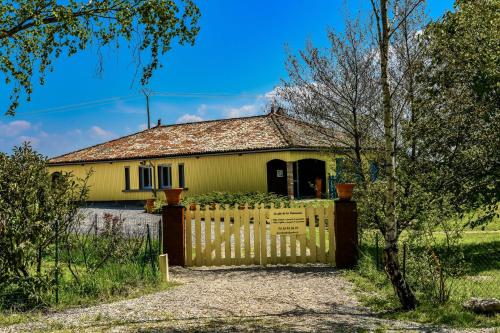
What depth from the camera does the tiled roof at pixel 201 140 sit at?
94.6 feet

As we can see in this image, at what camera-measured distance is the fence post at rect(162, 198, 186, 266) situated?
10.7 metres

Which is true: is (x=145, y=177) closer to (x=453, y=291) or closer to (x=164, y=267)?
(x=164, y=267)

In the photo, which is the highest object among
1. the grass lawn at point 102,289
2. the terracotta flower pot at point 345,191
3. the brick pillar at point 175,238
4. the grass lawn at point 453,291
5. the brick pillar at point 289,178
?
the brick pillar at point 289,178

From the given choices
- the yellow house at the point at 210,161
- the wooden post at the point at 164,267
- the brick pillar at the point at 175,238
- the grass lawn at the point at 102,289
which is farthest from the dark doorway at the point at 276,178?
the grass lawn at the point at 102,289

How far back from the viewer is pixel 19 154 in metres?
8.30

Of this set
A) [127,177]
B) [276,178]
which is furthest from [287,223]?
[127,177]

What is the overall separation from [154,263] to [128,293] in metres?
1.37

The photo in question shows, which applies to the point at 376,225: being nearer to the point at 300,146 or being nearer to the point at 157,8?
the point at 157,8

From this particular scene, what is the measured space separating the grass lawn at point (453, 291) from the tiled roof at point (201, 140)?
1542 centimetres

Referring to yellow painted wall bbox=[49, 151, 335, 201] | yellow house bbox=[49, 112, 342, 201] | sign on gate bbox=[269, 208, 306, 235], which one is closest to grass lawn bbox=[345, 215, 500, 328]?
sign on gate bbox=[269, 208, 306, 235]

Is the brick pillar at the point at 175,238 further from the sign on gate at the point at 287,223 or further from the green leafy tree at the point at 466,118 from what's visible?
the green leafy tree at the point at 466,118

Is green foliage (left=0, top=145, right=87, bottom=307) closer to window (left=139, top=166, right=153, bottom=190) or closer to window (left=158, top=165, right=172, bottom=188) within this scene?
window (left=158, top=165, right=172, bottom=188)

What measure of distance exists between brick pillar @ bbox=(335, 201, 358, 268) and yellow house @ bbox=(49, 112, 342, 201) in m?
15.6

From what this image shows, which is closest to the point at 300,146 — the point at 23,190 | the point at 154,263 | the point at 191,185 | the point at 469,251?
the point at 191,185
